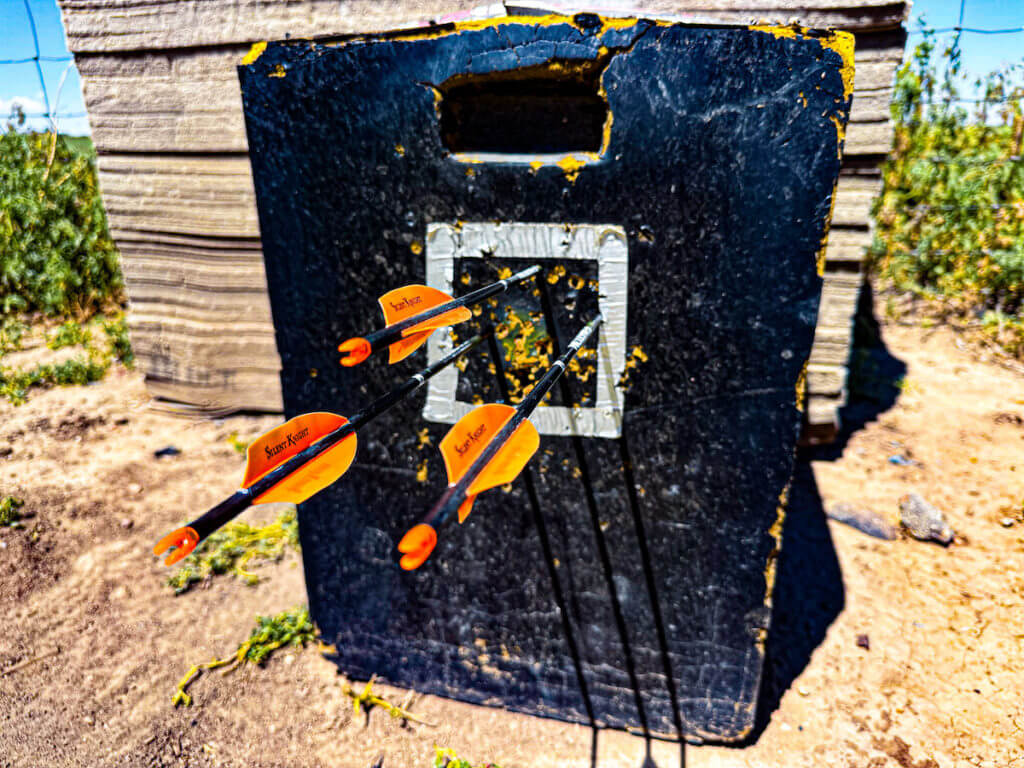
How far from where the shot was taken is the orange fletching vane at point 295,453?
0.63 metres

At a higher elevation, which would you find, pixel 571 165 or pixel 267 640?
pixel 571 165

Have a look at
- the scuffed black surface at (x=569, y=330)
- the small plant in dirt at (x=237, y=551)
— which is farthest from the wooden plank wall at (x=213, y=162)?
the scuffed black surface at (x=569, y=330)

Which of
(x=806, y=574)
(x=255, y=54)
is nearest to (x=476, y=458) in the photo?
(x=255, y=54)

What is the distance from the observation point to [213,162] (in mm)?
2496

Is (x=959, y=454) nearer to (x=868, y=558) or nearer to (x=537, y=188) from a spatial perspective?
(x=868, y=558)

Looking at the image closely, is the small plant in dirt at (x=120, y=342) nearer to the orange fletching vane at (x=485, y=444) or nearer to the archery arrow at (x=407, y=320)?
the archery arrow at (x=407, y=320)

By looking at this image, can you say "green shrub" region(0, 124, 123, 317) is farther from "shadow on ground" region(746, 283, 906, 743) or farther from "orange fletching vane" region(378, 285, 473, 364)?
"shadow on ground" region(746, 283, 906, 743)

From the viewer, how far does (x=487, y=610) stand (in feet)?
4.85

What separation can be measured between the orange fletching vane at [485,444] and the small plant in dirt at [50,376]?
308 cm

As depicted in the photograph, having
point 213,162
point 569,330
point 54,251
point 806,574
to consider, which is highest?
point 213,162

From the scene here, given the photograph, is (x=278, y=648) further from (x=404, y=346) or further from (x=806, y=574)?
(x=806, y=574)

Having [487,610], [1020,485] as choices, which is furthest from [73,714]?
[1020,485]

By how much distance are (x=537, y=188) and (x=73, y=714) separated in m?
1.58

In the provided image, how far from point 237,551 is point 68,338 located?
2.19m
